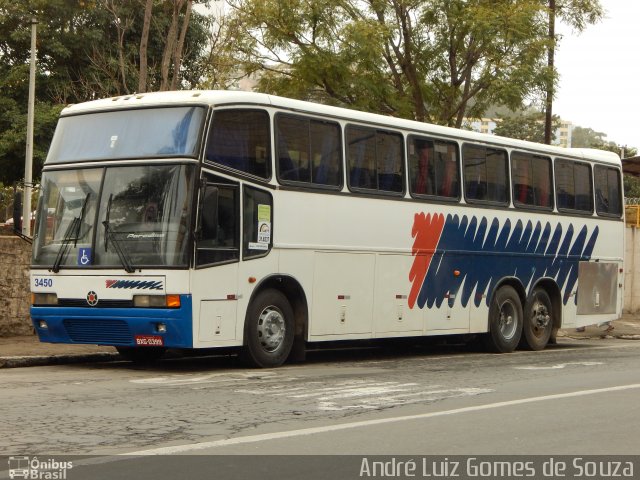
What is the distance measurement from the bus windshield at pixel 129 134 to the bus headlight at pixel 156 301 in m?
1.70

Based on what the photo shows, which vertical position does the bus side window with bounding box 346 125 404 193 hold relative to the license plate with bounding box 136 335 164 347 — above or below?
above

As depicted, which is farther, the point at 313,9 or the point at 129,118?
the point at 313,9

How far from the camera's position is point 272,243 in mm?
14766

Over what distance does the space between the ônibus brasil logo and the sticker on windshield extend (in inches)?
287

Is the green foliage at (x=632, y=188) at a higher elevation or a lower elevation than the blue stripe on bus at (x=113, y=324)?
higher

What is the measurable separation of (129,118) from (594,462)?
27.3 feet

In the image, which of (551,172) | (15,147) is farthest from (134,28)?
(551,172)

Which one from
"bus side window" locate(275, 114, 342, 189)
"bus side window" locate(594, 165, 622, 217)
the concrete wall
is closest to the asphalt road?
"bus side window" locate(275, 114, 342, 189)

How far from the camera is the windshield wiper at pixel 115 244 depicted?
44.6ft

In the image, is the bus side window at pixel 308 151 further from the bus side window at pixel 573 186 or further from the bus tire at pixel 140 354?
the bus side window at pixel 573 186

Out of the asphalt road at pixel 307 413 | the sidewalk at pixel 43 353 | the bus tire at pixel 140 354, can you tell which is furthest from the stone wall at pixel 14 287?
the asphalt road at pixel 307 413

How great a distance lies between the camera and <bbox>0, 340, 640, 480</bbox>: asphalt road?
799 cm

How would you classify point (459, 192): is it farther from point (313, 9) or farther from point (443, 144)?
point (313, 9)

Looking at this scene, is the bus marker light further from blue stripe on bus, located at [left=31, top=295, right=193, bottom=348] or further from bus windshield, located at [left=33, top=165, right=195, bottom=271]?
bus windshield, located at [left=33, top=165, right=195, bottom=271]
